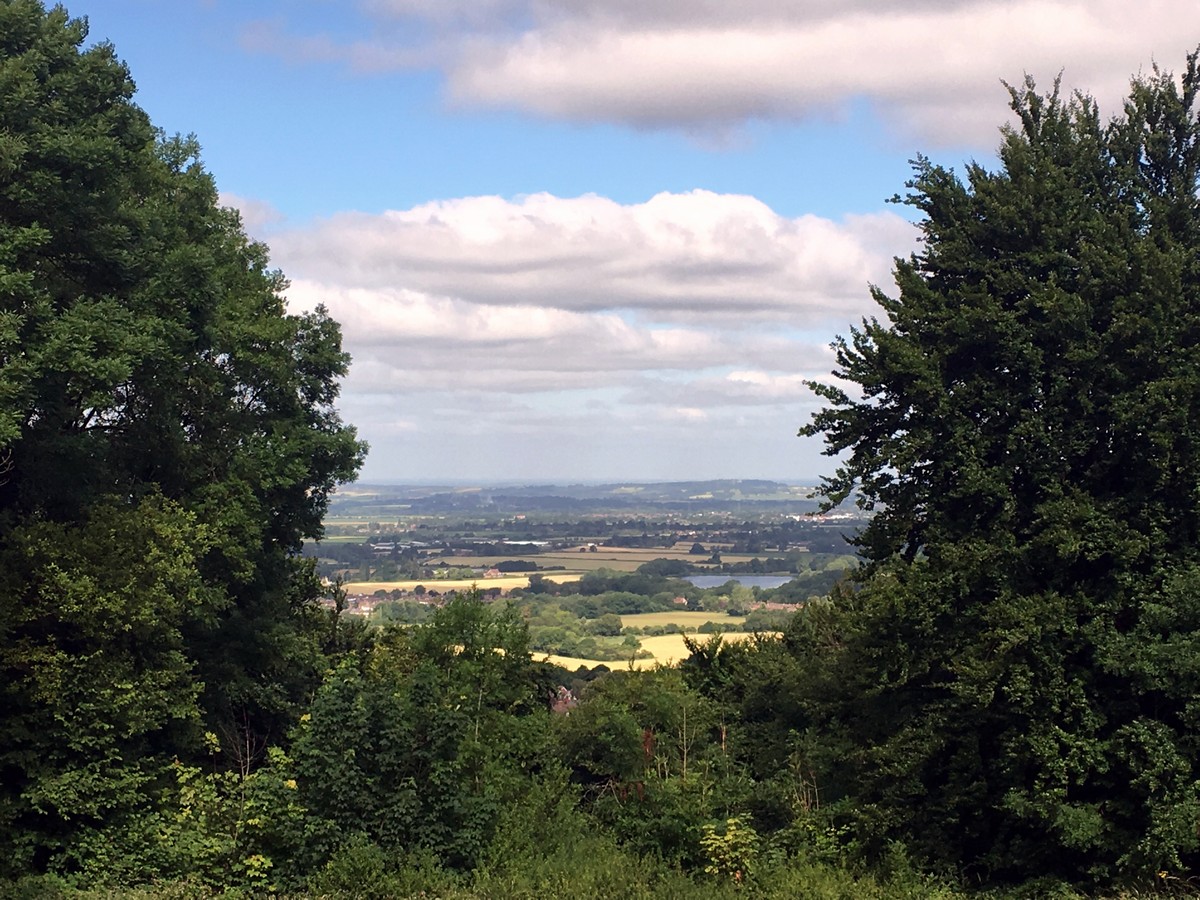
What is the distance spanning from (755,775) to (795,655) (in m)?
8.69

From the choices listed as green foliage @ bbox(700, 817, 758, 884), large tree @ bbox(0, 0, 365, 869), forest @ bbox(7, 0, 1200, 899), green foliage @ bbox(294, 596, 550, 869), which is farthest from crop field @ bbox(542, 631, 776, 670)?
green foliage @ bbox(294, 596, 550, 869)

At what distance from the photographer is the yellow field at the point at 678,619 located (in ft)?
404

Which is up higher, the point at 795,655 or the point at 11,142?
the point at 11,142

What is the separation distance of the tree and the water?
14862 cm

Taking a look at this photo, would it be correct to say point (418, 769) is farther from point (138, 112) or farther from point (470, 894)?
point (138, 112)

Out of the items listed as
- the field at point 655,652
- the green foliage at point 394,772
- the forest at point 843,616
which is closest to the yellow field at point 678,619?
the field at point 655,652

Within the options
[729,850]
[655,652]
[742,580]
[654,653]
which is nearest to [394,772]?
[729,850]

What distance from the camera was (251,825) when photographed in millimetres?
19047

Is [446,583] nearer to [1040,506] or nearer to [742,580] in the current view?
[742,580]

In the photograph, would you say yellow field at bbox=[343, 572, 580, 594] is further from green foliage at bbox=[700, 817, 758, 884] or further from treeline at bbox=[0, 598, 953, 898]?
green foliage at bbox=[700, 817, 758, 884]

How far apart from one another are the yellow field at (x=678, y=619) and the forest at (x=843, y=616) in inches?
3743

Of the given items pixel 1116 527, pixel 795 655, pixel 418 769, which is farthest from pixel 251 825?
pixel 795 655

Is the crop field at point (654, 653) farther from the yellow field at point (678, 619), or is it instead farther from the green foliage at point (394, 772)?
the green foliage at point (394, 772)

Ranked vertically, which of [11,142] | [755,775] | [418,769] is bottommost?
[755,775]
